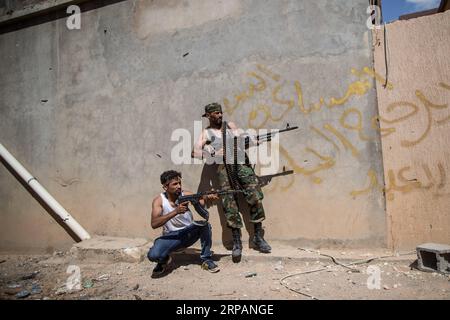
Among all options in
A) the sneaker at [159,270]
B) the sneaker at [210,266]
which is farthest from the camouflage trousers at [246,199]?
the sneaker at [159,270]

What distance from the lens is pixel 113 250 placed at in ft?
13.7

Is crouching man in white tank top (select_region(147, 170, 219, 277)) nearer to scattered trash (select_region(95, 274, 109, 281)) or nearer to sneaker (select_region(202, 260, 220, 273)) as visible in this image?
sneaker (select_region(202, 260, 220, 273))

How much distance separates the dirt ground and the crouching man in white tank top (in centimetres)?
16

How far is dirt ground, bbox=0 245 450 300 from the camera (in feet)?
9.48

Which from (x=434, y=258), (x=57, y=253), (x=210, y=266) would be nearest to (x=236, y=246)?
(x=210, y=266)

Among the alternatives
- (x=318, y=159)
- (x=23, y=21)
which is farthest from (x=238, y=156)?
(x=23, y=21)

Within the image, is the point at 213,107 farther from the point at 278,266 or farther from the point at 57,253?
the point at 57,253

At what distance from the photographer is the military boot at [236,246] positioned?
3.75 metres

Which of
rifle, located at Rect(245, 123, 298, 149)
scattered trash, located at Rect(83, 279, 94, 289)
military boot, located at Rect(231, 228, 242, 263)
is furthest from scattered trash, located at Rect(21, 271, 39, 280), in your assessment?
rifle, located at Rect(245, 123, 298, 149)

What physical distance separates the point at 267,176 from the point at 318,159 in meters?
0.61

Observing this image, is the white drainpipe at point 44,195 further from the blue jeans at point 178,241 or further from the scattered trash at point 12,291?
the blue jeans at point 178,241

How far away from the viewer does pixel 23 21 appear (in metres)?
5.62

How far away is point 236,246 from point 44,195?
3128 mm
